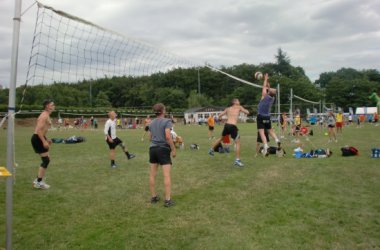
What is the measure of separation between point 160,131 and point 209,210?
1.69 m

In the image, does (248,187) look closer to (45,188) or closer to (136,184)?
(136,184)

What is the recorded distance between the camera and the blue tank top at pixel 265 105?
36.6 feet

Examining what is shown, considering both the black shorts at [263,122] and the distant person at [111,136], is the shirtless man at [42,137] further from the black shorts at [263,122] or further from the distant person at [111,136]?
the black shorts at [263,122]

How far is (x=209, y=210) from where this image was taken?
596 cm

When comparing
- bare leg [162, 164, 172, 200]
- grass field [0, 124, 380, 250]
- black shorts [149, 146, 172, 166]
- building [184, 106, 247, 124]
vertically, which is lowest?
grass field [0, 124, 380, 250]

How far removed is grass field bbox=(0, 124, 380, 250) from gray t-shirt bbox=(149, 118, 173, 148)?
1170mm

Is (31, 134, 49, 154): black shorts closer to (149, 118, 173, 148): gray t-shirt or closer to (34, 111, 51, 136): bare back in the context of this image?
(34, 111, 51, 136): bare back

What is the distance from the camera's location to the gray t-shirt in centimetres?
637

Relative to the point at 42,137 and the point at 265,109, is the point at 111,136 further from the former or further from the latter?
the point at 265,109

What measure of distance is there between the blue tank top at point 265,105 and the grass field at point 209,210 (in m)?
2.15

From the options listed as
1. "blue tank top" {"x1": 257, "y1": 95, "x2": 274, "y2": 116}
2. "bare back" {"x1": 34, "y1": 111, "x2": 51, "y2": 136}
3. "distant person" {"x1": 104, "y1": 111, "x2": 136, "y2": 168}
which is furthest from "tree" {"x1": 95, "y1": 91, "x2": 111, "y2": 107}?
"bare back" {"x1": 34, "y1": 111, "x2": 51, "y2": 136}

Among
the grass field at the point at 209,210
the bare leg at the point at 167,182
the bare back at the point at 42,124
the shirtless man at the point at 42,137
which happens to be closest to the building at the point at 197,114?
the grass field at the point at 209,210

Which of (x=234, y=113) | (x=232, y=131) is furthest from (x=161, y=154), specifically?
(x=234, y=113)

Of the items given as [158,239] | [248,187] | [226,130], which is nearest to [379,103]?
[226,130]
